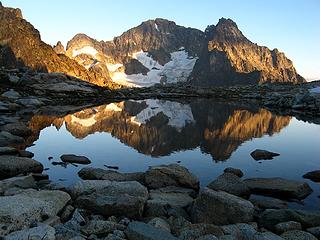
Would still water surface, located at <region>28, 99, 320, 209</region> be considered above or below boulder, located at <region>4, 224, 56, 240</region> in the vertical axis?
below

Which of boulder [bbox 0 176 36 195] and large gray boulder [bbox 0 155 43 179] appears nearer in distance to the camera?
boulder [bbox 0 176 36 195]

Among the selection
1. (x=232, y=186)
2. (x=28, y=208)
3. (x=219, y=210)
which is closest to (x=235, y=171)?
(x=232, y=186)

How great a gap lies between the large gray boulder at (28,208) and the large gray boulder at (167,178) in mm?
4990

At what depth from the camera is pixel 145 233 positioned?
37.4 ft

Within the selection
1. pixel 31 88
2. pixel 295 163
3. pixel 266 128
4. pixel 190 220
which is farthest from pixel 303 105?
pixel 190 220

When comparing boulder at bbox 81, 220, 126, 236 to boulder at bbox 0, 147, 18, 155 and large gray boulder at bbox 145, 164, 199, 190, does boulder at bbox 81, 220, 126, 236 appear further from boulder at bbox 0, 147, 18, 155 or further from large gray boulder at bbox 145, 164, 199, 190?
boulder at bbox 0, 147, 18, 155

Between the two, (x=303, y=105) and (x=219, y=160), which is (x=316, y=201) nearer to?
(x=219, y=160)

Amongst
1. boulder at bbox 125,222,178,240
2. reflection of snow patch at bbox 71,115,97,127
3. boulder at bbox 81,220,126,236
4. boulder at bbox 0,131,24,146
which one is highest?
boulder at bbox 125,222,178,240

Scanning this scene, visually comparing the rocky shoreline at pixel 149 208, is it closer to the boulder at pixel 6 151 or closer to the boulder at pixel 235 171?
the boulder at pixel 235 171

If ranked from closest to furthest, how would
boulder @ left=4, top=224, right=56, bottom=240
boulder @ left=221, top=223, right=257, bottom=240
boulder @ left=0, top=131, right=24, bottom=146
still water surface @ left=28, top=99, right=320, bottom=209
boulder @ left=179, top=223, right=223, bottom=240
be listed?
boulder @ left=4, top=224, right=56, bottom=240 < boulder @ left=179, top=223, right=223, bottom=240 < boulder @ left=221, top=223, right=257, bottom=240 < still water surface @ left=28, top=99, right=320, bottom=209 < boulder @ left=0, top=131, right=24, bottom=146

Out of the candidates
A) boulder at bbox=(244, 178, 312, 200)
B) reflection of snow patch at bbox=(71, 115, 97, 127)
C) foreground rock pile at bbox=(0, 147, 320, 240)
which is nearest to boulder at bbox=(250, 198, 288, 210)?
foreground rock pile at bbox=(0, 147, 320, 240)

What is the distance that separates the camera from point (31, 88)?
229 ft

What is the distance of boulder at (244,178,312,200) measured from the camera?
60.6ft

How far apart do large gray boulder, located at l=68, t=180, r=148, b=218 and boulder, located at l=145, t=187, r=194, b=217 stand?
378 millimetres
